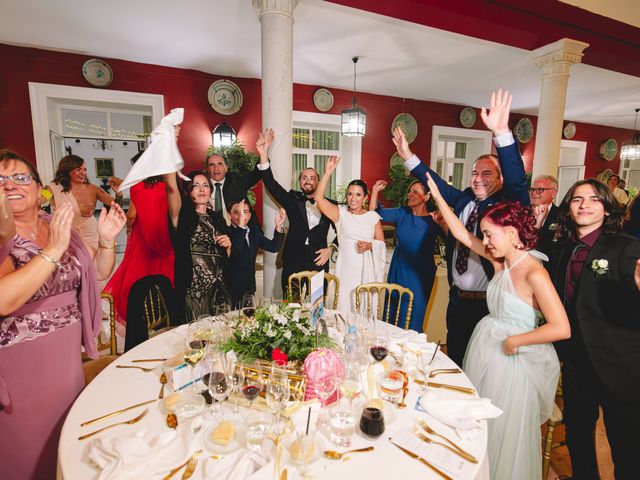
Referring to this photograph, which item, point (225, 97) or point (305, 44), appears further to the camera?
point (225, 97)

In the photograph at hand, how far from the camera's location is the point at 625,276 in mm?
1574

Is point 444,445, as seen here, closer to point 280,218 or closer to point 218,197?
point 280,218

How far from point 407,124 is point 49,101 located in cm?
672

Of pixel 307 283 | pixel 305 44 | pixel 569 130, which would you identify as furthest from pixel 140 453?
pixel 569 130

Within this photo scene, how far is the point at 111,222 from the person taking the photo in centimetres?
169

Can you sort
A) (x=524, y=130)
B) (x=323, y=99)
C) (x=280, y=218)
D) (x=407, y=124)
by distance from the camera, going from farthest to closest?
1. (x=524, y=130)
2. (x=407, y=124)
3. (x=323, y=99)
4. (x=280, y=218)

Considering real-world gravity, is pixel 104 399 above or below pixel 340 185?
below

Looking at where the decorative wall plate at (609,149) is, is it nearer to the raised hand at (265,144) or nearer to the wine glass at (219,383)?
the raised hand at (265,144)

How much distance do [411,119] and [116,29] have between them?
5966mm

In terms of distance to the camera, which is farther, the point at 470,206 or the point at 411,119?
the point at 411,119

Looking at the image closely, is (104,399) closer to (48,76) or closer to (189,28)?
(189,28)

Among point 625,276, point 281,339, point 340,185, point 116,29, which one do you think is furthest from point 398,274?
point 340,185

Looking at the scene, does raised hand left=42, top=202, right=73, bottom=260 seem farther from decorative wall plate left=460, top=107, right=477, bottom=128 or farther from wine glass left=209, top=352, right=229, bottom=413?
decorative wall plate left=460, top=107, right=477, bottom=128

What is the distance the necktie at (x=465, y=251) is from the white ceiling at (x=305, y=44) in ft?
9.01
